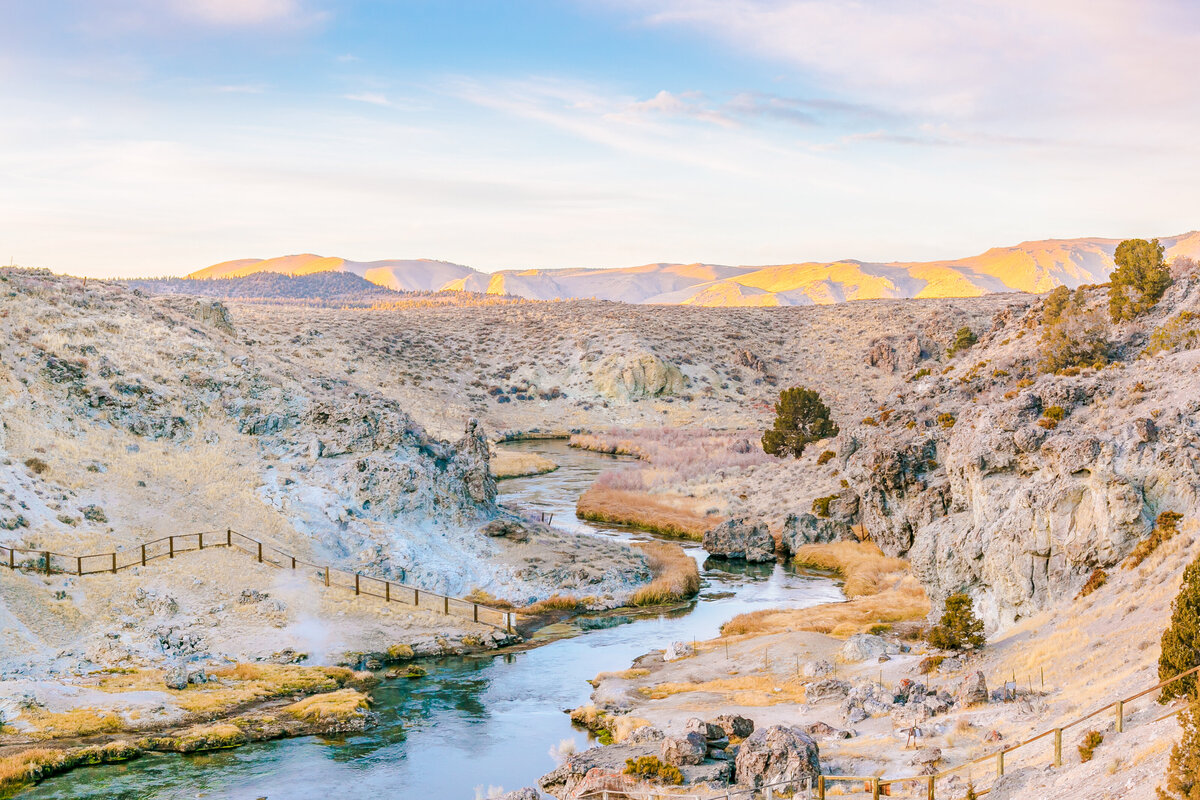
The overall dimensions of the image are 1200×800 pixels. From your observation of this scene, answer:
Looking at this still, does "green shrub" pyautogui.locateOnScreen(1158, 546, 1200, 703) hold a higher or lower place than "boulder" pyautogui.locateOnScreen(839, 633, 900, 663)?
higher

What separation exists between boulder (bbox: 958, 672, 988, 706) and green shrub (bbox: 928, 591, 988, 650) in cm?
531

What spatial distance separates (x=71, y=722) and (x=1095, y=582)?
2821cm

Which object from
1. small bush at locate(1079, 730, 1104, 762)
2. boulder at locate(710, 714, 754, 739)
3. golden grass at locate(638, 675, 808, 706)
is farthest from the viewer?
golden grass at locate(638, 675, 808, 706)

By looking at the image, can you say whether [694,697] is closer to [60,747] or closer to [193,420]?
[60,747]

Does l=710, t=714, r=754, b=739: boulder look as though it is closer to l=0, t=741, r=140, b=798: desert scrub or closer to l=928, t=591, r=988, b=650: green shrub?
l=928, t=591, r=988, b=650: green shrub

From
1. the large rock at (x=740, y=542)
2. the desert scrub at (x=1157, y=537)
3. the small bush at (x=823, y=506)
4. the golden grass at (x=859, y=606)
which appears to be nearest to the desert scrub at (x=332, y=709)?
the golden grass at (x=859, y=606)

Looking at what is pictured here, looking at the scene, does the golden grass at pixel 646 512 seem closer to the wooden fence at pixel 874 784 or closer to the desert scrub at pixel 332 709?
the desert scrub at pixel 332 709

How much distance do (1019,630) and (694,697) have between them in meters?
9.60

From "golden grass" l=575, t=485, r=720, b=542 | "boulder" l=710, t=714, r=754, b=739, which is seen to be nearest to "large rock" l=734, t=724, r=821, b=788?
"boulder" l=710, t=714, r=754, b=739

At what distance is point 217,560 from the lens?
39.4 meters

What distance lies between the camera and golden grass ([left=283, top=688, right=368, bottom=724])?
97.9ft

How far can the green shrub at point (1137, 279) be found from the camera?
46594 mm

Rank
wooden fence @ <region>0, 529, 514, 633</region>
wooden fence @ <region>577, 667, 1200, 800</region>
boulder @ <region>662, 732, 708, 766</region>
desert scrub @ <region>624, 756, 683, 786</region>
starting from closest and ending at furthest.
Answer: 1. wooden fence @ <region>577, 667, 1200, 800</region>
2. desert scrub @ <region>624, 756, 683, 786</region>
3. boulder @ <region>662, 732, 708, 766</region>
4. wooden fence @ <region>0, 529, 514, 633</region>

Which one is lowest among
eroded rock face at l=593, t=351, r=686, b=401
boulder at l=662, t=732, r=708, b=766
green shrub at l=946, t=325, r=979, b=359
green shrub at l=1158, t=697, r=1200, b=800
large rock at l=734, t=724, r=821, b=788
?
boulder at l=662, t=732, r=708, b=766
